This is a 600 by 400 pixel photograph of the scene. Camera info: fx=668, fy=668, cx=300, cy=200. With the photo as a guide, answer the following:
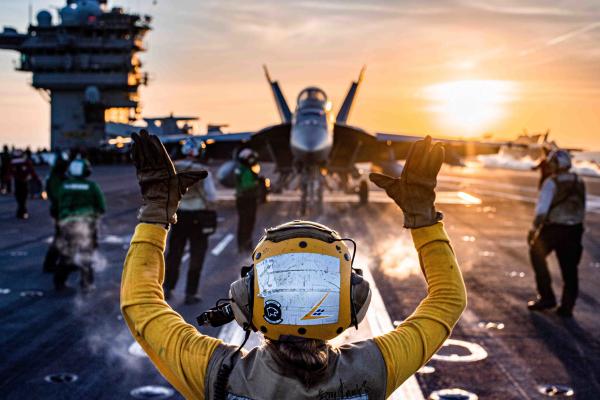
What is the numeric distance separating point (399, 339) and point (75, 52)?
75385mm

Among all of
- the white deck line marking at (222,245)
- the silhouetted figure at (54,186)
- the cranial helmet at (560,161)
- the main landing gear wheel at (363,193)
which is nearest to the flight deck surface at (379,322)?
the white deck line marking at (222,245)

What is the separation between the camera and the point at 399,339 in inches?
95.3

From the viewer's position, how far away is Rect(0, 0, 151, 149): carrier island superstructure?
234 feet

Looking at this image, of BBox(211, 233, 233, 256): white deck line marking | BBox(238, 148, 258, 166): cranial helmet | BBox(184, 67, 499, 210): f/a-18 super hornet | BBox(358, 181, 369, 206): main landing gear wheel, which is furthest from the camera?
BBox(358, 181, 369, 206): main landing gear wheel

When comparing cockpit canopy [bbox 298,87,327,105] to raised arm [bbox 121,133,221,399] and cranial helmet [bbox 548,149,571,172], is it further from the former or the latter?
raised arm [bbox 121,133,221,399]

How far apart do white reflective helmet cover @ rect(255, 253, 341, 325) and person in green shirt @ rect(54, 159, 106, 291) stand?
8.24m

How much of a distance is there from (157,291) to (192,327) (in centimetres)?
20

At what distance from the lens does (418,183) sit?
2.51m

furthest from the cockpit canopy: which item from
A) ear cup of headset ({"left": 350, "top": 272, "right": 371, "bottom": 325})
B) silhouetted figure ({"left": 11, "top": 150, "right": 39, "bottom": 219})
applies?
ear cup of headset ({"left": 350, "top": 272, "right": 371, "bottom": 325})

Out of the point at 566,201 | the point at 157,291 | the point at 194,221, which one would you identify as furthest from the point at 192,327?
the point at 566,201

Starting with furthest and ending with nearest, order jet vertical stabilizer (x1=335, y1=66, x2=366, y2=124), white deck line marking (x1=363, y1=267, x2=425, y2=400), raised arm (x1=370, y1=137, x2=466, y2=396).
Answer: jet vertical stabilizer (x1=335, y1=66, x2=366, y2=124) < white deck line marking (x1=363, y1=267, x2=425, y2=400) < raised arm (x1=370, y1=137, x2=466, y2=396)

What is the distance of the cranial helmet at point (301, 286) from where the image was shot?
85.0 inches

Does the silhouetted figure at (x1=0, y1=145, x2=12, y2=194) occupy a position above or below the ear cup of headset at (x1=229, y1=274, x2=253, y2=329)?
below

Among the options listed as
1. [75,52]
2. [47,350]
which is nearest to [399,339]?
[47,350]
